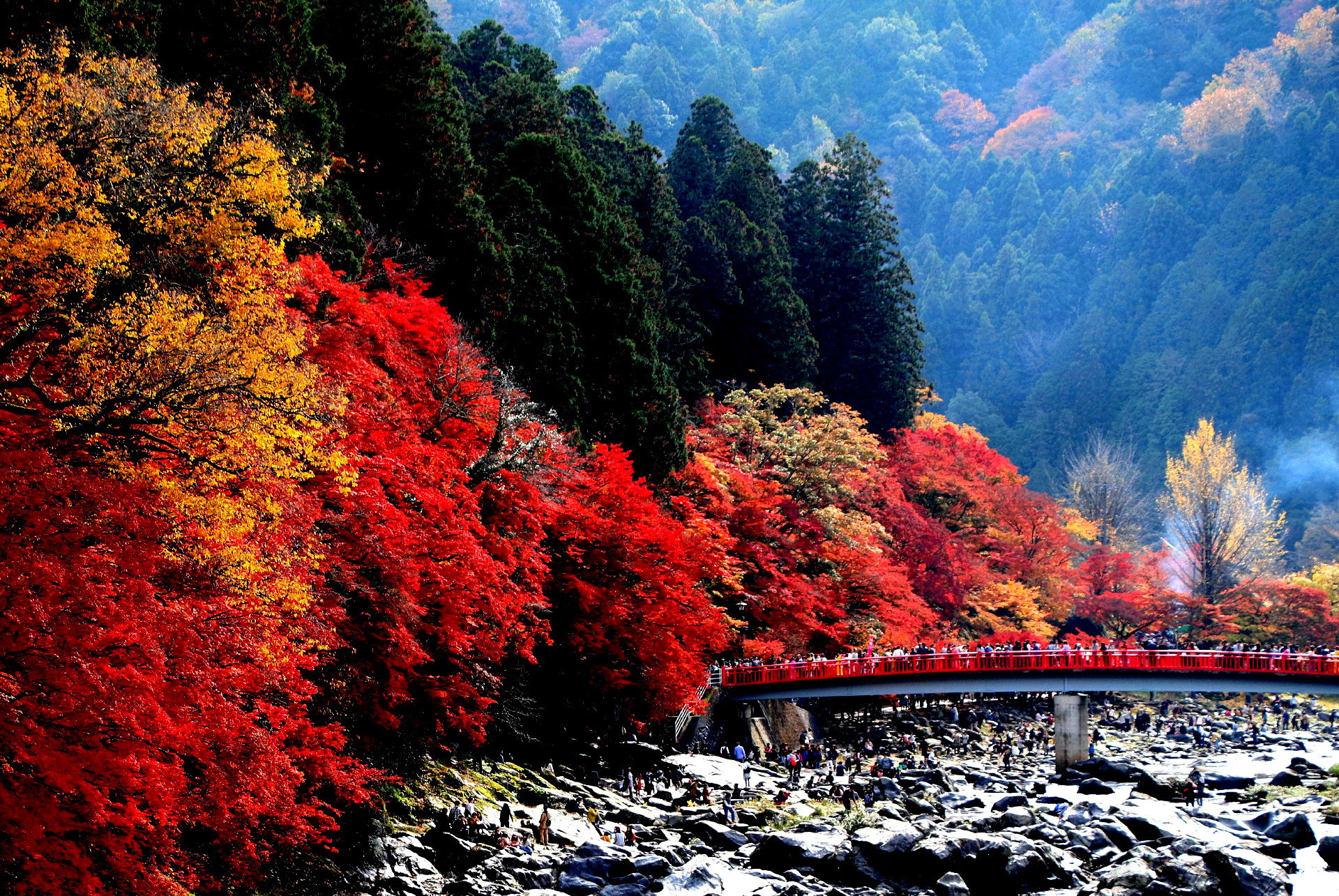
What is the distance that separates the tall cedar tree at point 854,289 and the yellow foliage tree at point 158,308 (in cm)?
4970

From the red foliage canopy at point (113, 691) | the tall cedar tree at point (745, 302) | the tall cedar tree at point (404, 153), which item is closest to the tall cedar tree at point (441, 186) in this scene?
the tall cedar tree at point (404, 153)

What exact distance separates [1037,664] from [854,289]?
35.2 m

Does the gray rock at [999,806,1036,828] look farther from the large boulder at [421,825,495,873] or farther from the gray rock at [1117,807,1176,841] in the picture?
the large boulder at [421,825,495,873]

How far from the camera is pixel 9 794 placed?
1135 cm

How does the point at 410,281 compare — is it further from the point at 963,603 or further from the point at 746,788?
the point at 963,603

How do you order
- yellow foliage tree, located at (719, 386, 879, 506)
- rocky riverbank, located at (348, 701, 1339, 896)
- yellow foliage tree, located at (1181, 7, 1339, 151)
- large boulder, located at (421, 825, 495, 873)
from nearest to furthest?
large boulder, located at (421, 825, 495, 873) < rocky riverbank, located at (348, 701, 1339, 896) < yellow foliage tree, located at (719, 386, 879, 506) < yellow foliage tree, located at (1181, 7, 1339, 151)

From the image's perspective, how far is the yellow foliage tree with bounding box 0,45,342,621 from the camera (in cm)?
1245

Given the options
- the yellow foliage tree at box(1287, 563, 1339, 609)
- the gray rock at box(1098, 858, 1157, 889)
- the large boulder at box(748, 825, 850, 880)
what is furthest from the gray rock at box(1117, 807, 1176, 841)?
the yellow foliage tree at box(1287, 563, 1339, 609)

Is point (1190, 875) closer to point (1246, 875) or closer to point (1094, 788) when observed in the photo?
point (1246, 875)

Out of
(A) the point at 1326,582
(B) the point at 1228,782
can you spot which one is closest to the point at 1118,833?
(B) the point at 1228,782

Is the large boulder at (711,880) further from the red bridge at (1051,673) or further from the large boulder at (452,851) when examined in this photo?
the red bridge at (1051,673)

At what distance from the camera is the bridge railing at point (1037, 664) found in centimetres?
3381

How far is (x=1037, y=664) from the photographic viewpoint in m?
34.6

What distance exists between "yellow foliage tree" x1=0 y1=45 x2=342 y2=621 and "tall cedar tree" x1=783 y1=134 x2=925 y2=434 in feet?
163
